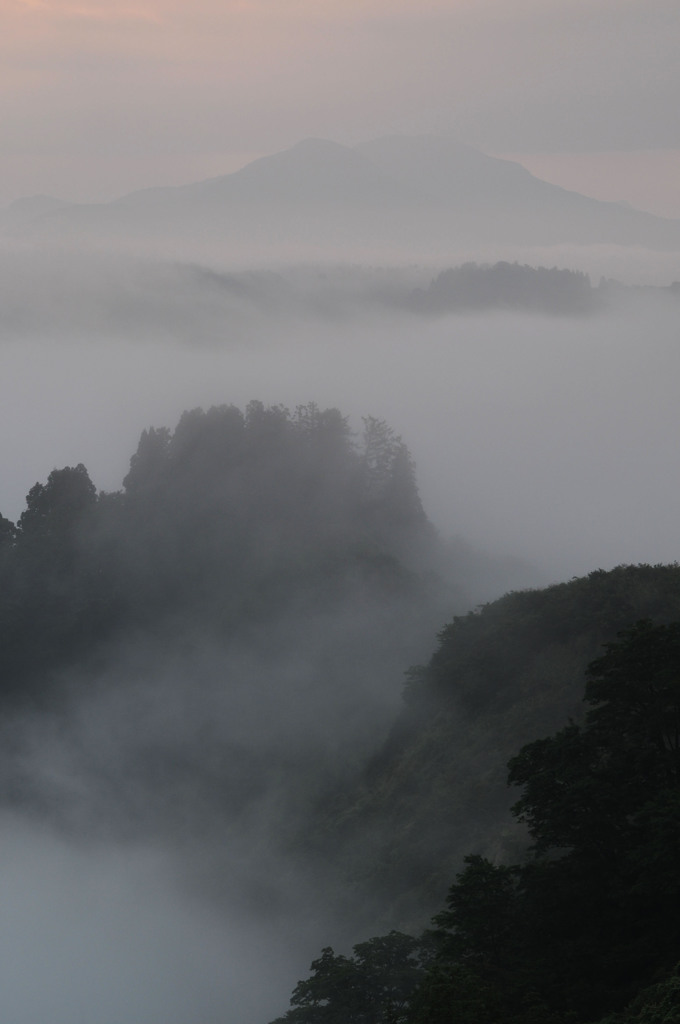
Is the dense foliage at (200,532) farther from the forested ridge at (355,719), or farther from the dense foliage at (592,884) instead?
the dense foliage at (592,884)

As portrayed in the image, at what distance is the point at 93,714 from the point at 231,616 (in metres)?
10.2

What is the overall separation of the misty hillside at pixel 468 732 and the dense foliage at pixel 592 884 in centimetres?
1153

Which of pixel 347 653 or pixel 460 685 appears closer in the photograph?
pixel 460 685

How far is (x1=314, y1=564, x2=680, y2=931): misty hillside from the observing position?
41125mm

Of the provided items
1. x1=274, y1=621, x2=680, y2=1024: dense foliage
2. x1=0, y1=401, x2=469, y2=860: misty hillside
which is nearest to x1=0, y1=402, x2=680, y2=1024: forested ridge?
x1=274, y1=621, x2=680, y2=1024: dense foliage

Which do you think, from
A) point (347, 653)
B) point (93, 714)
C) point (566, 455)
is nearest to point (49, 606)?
point (93, 714)

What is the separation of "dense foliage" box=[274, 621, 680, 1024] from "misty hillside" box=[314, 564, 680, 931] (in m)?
11.5

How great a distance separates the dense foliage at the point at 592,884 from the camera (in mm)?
23438

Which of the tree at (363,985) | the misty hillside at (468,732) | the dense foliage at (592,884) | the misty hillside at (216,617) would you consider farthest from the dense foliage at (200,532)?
the dense foliage at (592,884)

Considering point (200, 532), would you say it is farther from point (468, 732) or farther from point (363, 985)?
point (363, 985)

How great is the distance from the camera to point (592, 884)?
2548 centimetres

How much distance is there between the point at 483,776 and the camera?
42.3 m

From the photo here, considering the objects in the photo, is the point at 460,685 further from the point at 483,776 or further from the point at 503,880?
the point at 503,880

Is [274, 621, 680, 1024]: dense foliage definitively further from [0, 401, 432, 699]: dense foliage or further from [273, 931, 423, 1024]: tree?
[0, 401, 432, 699]: dense foliage
